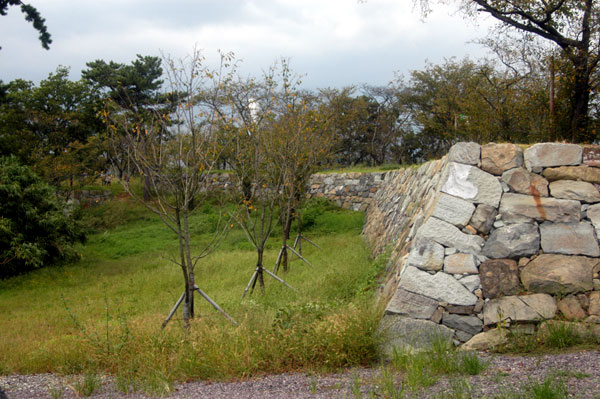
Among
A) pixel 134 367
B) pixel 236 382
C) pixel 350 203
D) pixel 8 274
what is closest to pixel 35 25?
pixel 134 367

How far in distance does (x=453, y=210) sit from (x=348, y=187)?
12570 millimetres

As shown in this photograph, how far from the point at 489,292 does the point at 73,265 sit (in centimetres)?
1165

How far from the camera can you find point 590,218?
5.27m

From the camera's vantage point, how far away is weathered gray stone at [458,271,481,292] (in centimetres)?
506

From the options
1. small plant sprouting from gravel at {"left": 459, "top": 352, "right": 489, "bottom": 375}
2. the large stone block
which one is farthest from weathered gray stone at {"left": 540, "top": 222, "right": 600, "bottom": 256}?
small plant sprouting from gravel at {"left": 459, "top": 352, "right": 489, "bottom": 375}

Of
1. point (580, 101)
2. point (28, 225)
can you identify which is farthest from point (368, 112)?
point (28, 225)

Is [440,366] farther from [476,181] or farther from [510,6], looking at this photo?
[510,6]

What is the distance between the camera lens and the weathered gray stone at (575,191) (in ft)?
17.5

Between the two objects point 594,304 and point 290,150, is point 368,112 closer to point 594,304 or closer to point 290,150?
point 290,150

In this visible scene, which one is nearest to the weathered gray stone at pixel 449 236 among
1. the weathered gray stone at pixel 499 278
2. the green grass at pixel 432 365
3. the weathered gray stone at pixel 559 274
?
the weathered gray stone at pixel 499 278

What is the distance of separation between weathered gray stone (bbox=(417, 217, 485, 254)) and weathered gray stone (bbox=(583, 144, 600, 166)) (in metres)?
1.66

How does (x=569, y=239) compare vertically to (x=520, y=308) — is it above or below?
above

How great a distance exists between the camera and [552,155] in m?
5.56

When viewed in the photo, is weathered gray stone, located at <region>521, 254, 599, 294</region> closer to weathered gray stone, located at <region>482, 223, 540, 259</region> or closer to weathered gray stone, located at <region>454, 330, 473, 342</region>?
weathered gray stone, located at <region>482, 223, 540, 259</region>
